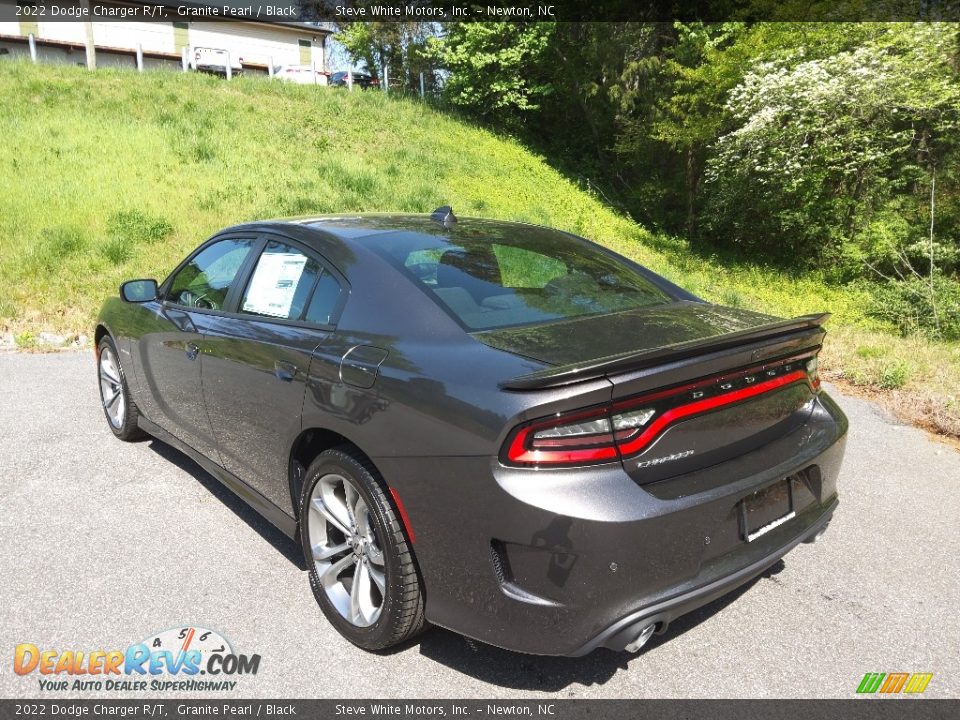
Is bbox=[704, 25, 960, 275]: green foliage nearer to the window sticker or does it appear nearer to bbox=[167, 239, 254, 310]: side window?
bbox=[167, 239, 254, 310]: side window

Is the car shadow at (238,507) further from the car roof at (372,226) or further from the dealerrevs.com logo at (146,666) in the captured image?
the car roof at (372,226)

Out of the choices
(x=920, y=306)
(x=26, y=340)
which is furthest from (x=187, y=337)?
(x=920, y=306)

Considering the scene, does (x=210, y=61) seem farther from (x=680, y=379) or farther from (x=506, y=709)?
(x=506, y=709)

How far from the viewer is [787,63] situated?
18375mm

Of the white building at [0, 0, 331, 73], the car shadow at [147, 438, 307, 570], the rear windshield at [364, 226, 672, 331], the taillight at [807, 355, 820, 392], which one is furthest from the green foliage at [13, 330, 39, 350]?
the white building at [0, 0, 331, 73]

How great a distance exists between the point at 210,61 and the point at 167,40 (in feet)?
31.8

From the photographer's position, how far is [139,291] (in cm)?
409

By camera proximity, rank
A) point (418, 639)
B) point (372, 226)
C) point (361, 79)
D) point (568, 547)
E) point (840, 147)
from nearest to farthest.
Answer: point (568, 547)
point (418, 639)
point (372, 226)
point (840, 147)
point (361, 79)

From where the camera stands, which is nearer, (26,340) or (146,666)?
(146,666)

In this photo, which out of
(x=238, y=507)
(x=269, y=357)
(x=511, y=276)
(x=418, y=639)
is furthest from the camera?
(x=238, y=507)

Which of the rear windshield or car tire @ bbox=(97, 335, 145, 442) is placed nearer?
the rear windshield

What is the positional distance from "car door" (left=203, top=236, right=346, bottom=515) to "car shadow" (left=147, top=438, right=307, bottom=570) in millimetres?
355

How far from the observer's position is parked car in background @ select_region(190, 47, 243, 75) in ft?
99.6

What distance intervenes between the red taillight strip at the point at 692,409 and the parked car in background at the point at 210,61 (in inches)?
1287
